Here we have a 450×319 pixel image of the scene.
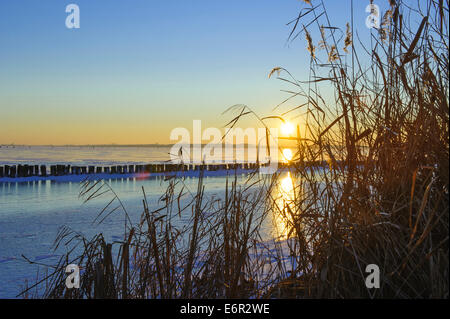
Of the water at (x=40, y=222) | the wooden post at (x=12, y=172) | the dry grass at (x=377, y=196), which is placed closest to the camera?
the dry grass at (x=377, y=196)

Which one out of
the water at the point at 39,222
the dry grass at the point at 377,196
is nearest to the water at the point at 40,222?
the water at the point at 39,222

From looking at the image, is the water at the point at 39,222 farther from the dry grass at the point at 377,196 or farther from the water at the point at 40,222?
Result: the dry grass at the point at 377,196

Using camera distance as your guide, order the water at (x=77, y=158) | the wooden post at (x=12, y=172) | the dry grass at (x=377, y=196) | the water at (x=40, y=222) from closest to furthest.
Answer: the dry grass at (x=377, y=196), the water at (x=40, y=222), the wooden post at (x=12, y=172), the water at (x=77, y=158)

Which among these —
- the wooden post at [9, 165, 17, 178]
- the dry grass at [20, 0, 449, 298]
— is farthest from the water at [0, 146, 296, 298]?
the wooden post at [9, 165, 17, 178]

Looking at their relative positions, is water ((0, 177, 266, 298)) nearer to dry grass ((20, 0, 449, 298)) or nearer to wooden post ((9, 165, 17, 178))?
dry grass ((20, 0, 449, 298))

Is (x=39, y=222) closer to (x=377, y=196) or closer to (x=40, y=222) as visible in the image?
(x=40, y=222)

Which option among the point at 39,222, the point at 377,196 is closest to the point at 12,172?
the point at 39,222

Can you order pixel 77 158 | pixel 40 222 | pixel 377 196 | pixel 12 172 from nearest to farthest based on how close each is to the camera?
pixel 377 196
pixel 40 222
pixel 12 172
pixel 77 158

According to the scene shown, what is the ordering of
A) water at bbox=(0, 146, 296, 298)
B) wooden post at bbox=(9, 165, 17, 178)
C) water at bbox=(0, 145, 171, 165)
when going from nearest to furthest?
1. water at bbox=(0, 146, 296, 298)
2. wooden post at bbox=(9, 165, 17, 178)
3. water at bbox=(0, 145, 171, 165)
